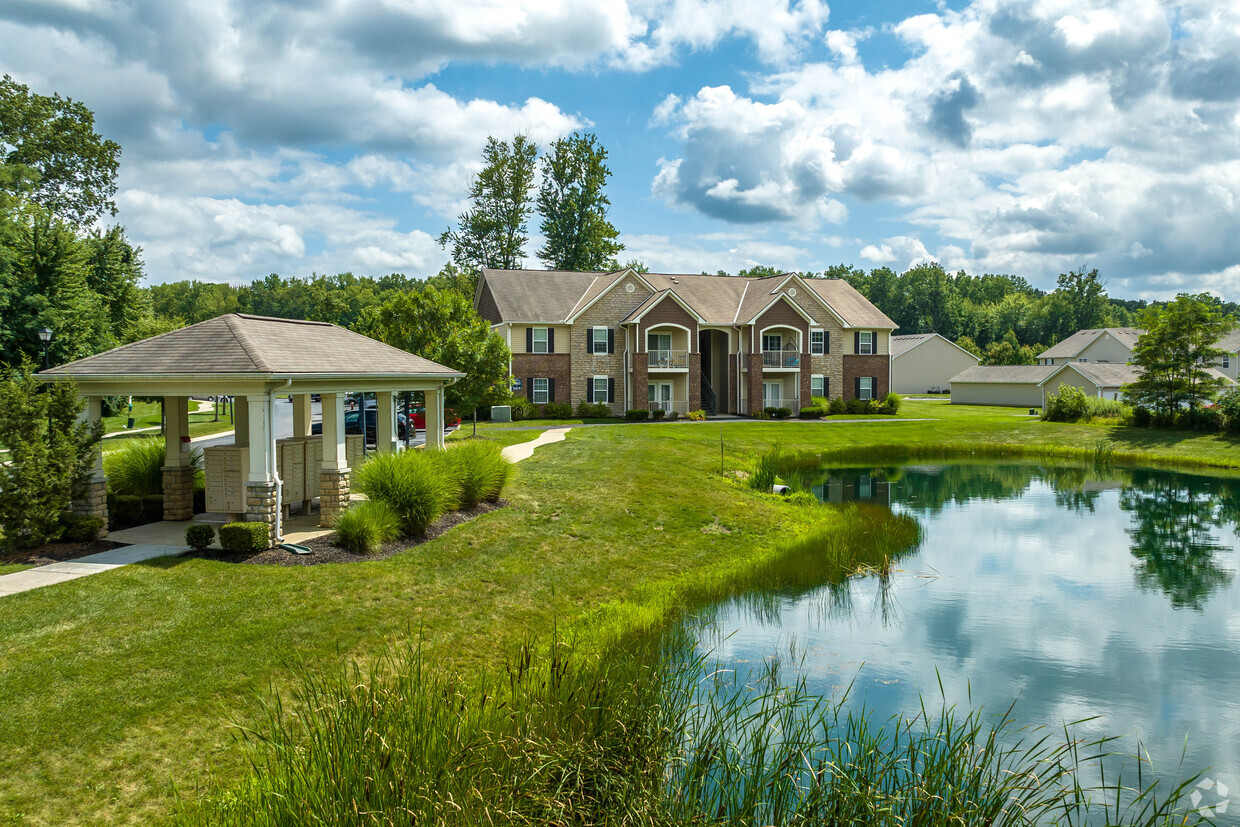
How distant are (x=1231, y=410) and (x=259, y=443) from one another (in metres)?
42.4

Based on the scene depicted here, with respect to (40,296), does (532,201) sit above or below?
above

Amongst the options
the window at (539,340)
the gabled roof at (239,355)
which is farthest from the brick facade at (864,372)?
the gabled roof at (239,355)

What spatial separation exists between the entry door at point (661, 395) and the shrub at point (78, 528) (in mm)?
33760

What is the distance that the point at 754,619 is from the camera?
42.1 ft

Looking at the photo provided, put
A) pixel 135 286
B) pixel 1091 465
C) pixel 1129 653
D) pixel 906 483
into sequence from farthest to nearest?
pixel 135 286
pixel 1091 465
pixel 906 483
pixel 1129 653

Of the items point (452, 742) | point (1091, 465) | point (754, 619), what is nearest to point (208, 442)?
point (754, 619)

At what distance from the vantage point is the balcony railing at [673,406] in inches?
1785

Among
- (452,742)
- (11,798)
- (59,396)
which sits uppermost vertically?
(59,396)

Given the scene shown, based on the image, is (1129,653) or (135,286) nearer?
(1129,653)

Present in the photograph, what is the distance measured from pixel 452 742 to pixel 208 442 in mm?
28867

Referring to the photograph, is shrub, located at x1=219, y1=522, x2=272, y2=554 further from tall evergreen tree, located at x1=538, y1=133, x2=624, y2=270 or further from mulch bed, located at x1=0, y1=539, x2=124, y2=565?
tall evergreen tree, located at x1=538, y1=133, x2=624, y2=270

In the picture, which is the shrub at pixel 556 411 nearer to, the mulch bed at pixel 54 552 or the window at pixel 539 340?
the window at pixel 539 340

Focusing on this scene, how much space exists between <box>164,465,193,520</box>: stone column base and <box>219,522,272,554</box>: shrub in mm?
3552

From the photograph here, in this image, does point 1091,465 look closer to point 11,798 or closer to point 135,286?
point 11,798
